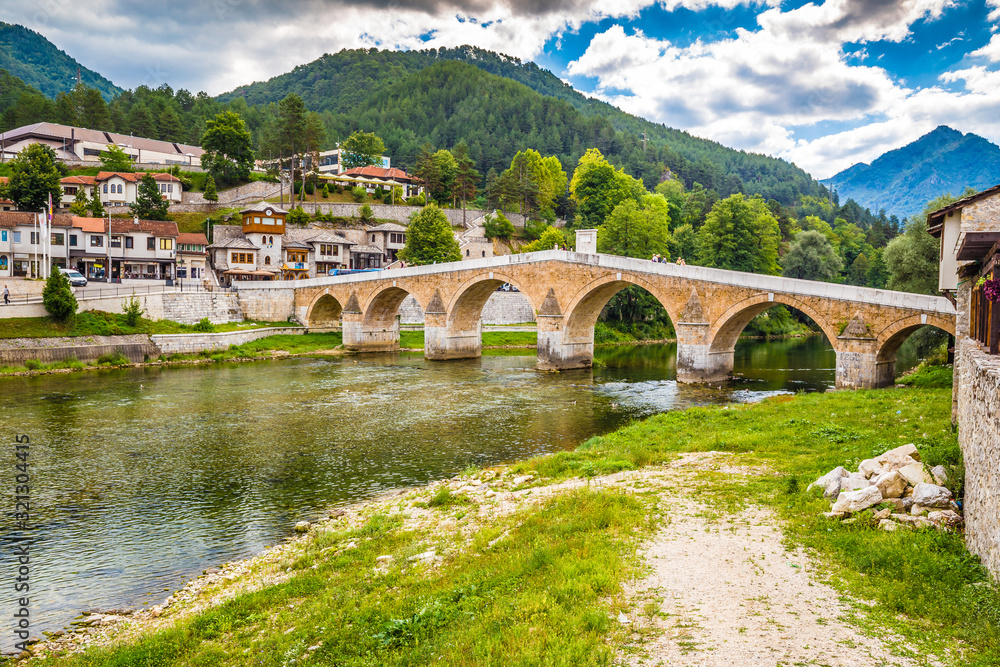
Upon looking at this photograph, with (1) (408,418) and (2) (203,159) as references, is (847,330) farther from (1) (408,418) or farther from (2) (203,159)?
(2) (203,159)

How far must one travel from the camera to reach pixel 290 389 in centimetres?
2434

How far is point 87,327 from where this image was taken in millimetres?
28875

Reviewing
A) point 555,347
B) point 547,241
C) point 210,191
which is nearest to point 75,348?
point 555,347

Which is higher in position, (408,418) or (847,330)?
(847,330)

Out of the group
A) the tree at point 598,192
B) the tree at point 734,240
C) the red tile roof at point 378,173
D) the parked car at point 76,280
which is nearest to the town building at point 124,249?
the parked car at point 76,280

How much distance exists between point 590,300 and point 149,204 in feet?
124

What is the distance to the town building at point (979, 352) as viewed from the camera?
16.6 ft

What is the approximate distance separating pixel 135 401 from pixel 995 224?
2249 cm

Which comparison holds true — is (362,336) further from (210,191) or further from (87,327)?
(210,191)

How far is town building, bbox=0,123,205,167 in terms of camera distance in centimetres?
6200

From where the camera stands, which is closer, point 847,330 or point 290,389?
point 847,330

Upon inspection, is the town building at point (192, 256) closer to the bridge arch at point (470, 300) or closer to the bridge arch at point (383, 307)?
the bridge arch at point (383, 307)

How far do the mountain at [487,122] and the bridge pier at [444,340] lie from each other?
2335 inches

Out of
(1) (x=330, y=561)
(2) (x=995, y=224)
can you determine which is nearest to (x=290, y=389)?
(1) (x=330, y=561)
